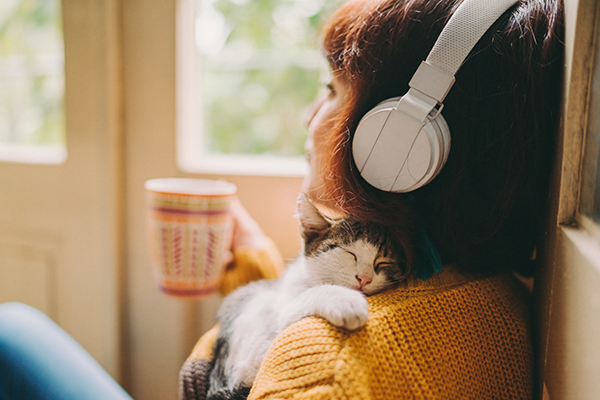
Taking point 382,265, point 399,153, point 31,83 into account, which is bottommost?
point 382,265

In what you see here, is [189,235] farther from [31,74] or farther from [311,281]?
[31,74]

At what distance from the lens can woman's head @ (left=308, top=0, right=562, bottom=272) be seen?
48 centimetres

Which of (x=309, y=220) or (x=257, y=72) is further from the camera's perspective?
(x=257, y=72)

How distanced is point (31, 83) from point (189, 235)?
1071 mm

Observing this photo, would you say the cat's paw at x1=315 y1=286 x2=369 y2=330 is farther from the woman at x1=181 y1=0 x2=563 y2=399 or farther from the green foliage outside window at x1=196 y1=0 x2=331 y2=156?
the green foliage outside window at x1=196 y1=0 x2=331 y2=156

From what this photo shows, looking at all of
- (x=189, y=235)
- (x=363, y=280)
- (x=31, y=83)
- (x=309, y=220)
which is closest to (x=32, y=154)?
(x=31, y=83)

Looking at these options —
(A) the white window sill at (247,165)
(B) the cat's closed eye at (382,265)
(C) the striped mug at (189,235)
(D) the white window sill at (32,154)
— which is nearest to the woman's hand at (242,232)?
(C) the striped mug at (189,235)

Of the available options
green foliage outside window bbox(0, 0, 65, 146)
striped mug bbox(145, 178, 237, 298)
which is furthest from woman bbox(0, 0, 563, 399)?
green foliage outside window bbox(0, 0, 65, 146)

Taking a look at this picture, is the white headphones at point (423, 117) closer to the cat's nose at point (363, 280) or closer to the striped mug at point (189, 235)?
the cat's nose at point (363, 280)

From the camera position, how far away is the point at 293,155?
1.28 m

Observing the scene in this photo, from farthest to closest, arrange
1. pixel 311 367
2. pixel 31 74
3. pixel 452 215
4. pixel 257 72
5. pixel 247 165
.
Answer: pixel 31 74, pixel 257 72, pixel 247 165, pixel 452 215, pixel 311 367

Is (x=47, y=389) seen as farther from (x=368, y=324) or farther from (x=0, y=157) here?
(x=0, y=157)

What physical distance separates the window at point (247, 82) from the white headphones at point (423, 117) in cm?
57

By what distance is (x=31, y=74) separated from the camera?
1415 millimetres
